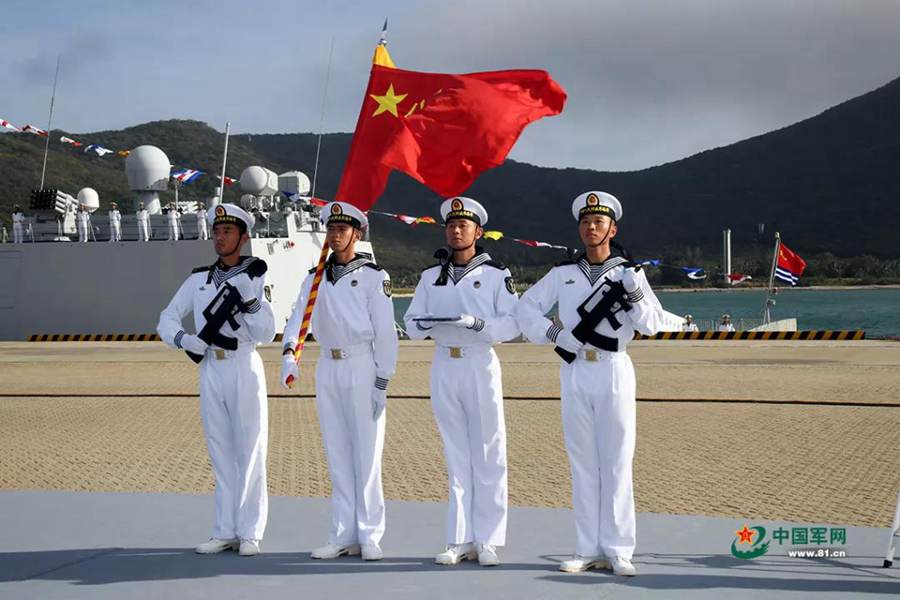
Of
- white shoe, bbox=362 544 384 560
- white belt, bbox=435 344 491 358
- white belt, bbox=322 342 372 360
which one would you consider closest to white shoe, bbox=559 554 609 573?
white shoe, bbox=362 544 384 560

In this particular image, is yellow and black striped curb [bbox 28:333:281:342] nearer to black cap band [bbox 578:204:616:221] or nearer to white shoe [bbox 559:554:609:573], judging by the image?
black cap band [bbox 578:204:616:221]

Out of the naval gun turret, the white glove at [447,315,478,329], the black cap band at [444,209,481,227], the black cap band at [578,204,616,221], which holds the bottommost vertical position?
the white glove at [447,315,478,329]

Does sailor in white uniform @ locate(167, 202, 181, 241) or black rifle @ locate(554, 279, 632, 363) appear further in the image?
sailor in white uniform @ locate(167, 202, 181, 241)

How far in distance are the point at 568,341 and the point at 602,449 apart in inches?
25.7

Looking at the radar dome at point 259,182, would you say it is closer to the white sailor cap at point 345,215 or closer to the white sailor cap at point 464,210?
the white sailor cap at point 345,215

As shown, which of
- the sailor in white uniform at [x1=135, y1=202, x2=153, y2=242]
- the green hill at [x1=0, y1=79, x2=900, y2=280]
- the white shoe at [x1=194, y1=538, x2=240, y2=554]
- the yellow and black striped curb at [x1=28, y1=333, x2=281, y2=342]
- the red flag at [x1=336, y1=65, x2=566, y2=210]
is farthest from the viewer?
the green hill at [x1=0, y1=79, x2=900, y2=280]

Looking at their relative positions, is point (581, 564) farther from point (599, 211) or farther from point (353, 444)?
point (599, 211)

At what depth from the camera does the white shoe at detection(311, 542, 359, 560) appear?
6332 mm

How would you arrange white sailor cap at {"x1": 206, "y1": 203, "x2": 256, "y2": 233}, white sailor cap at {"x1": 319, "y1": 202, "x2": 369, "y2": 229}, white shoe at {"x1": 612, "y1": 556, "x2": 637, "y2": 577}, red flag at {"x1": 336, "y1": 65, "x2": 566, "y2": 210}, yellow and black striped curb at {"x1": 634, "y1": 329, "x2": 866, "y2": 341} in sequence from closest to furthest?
white shoe at {"x1": 612, "y1": 556, "x2": 637, "y2": 577} → white sailor cap at {"x1": 319, "y1": 202, "x2": 369, "y2": 229} → white sailor cap at {"x1": 206, "y1": 203, "x2": 256, "y2": 233} → red flag at {"x1": 336, "y1": 65, "x2": 566, "y2": 210} → yellow and black striped curb at {"x1": 634, "y1": 329, "x2": 866, "y2": 341}

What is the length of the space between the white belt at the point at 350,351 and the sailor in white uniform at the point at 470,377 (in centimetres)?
34

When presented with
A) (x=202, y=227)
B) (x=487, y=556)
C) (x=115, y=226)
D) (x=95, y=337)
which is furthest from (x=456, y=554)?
(x=115, y=226)

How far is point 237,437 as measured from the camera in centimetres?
666

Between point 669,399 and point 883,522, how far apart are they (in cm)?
867

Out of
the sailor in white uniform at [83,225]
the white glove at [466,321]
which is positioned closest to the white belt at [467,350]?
the white glove at [466,321]
